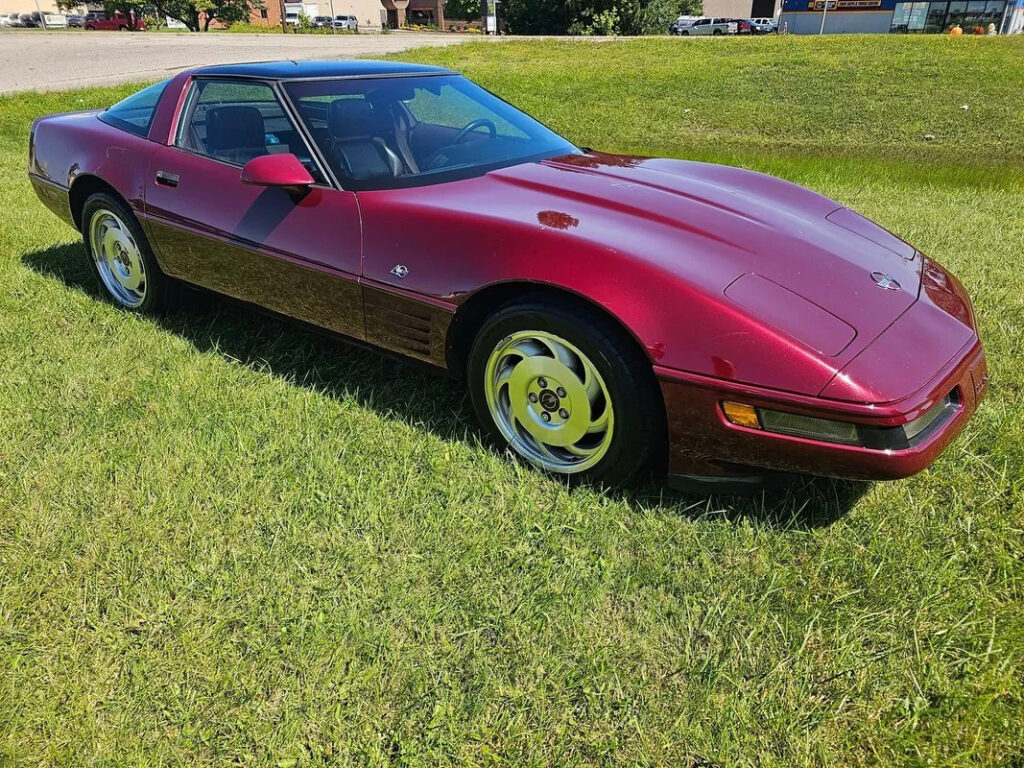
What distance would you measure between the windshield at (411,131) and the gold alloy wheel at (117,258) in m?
1.40

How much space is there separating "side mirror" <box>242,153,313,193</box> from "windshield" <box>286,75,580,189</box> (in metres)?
0.15

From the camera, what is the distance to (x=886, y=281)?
2377 mm

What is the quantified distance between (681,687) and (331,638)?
0.89 meters

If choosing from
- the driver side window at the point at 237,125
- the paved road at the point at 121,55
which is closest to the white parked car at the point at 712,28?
the paved road at the point at 121,55

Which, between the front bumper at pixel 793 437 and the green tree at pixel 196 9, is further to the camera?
the green tree at pixel 196 9

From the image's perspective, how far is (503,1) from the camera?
3972cm

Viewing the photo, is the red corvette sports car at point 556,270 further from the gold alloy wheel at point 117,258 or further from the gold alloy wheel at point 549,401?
the gold alloy wheel at point 117,258

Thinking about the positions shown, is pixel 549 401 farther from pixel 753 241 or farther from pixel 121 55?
pixel 121 55

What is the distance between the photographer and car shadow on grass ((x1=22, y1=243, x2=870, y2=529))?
239 centimetres

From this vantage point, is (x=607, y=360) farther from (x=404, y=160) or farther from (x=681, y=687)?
(x=404, y=160)

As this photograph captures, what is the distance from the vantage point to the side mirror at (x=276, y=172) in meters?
2.77

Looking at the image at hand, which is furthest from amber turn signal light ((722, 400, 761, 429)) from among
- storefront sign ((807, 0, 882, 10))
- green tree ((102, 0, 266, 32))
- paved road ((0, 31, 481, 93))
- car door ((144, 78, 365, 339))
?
storefront sign ((807, 0, 882, 10))

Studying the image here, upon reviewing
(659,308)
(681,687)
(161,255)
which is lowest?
(681,687)

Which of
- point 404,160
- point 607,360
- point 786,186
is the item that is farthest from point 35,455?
point 786,186
